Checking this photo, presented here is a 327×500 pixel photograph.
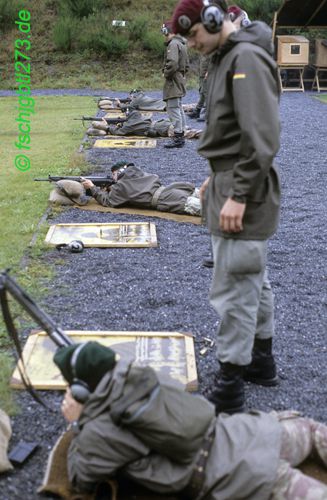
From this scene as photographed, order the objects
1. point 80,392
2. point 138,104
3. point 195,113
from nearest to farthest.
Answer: point 80,392 → point 195,113 → point 138,104

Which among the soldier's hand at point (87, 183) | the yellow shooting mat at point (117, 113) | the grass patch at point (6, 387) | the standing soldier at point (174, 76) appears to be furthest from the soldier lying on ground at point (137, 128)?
the grass patch at point (6, 387)

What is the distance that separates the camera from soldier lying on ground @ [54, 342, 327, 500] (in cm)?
258

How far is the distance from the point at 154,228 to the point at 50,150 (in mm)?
5958

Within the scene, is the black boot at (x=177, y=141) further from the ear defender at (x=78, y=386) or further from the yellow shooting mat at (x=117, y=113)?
the ear defender at (x=78, y=386)

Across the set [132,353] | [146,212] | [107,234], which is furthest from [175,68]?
[132,353]

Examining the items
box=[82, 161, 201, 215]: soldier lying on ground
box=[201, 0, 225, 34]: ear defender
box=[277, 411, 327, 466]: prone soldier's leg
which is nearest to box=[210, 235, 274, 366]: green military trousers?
box=[277, 411, 327, 466]: prone soldier's leg

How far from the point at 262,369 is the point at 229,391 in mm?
506

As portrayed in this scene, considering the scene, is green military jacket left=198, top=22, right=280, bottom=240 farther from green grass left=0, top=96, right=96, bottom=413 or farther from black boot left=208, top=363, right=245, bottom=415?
green grass left=0, top=96, right=96, bottom=413

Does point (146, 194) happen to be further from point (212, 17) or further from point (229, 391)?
point (212, 17)

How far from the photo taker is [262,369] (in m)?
3.95

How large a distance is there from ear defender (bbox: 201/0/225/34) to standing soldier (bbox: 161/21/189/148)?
8903 millimetres

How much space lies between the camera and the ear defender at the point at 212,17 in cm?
302

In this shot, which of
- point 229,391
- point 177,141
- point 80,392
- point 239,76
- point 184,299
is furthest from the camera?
point 177,141

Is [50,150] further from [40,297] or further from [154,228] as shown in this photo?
[40,297]
